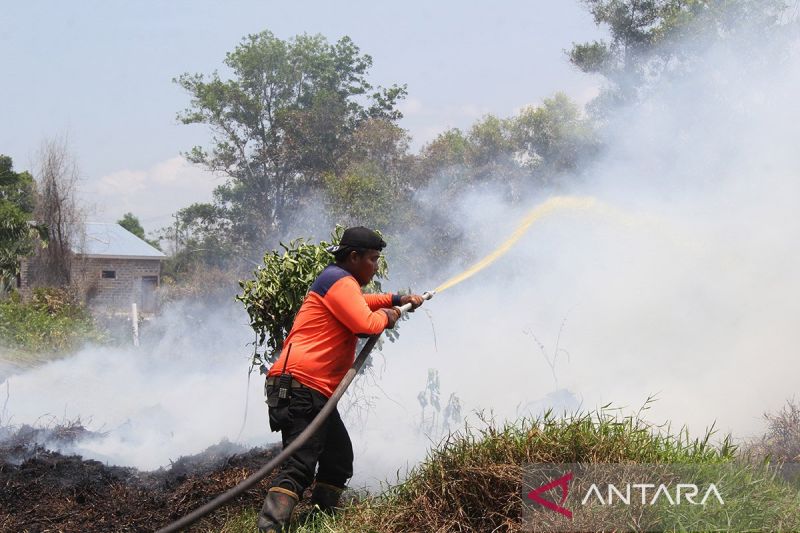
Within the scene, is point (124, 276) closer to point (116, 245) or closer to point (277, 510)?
point (116, 245)

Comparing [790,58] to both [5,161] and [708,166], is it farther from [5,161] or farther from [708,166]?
[5,161]

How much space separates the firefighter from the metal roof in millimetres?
32277

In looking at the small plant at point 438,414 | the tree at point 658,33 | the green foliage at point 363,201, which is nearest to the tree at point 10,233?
the green foliage at point 363,201

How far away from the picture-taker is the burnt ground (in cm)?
569

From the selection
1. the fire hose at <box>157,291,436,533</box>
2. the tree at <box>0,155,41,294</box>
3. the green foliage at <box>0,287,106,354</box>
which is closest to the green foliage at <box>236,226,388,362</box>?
the fire hose at <box>157,291,436,533</box>

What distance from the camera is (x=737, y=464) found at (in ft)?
14.7

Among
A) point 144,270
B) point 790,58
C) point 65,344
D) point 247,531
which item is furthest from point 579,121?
point 144,270

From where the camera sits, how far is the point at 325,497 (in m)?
5.43

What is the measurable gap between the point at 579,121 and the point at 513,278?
8.21m

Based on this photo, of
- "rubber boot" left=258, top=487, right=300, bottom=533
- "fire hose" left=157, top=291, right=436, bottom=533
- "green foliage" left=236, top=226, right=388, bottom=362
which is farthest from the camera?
"green foliage" left=236, top=226, right=388, bottom=362

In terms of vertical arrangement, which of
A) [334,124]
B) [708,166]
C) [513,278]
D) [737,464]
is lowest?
[737,464]

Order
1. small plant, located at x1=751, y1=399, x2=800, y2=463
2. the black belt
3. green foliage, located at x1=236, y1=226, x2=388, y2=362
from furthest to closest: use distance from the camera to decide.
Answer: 1. green foliage, located at x1=236, y1=226, x2=388, y2=362
2. small plant, located at x1=751, y1=399, x2=800, y2=463
3. the black belt

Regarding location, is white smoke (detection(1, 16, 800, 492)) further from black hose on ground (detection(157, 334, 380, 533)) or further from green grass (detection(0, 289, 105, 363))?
black hose on ground (detection(157, 334, 380, 533))

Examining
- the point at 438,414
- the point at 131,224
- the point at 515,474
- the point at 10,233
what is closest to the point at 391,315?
the point at 515,474
